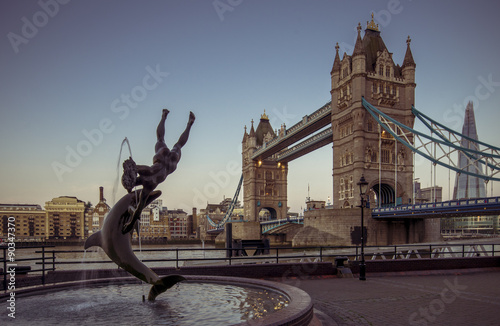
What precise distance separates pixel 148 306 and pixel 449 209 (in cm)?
3034

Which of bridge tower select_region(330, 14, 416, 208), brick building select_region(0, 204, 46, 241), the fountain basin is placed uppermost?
bridge tower select_region(330, 14, 416, 208)

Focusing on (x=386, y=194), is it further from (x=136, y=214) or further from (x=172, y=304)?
(x=136, y=214)

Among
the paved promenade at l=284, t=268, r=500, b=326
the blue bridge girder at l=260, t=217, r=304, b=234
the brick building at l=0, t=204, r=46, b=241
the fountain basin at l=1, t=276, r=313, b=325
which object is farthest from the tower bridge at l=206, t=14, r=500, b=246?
the brick building at l=0, t=204, r=46, b=241

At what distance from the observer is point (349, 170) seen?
43.8m

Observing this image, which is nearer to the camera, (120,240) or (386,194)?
(120,240)

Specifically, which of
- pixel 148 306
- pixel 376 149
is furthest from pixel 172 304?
pixel 376 149

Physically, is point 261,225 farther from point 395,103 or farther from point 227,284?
point 227,284

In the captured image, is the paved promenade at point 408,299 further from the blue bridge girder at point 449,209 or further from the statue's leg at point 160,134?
the blue bridge girder at point 449,209

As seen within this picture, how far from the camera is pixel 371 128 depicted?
4344 centimetres

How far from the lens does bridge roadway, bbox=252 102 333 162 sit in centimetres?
5307

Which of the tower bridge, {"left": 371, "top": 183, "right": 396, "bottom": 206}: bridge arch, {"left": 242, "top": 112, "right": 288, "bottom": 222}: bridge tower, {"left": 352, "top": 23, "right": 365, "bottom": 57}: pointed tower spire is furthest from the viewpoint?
{"left": 242, "top": 112, "right": 288, "bottom": 222}: bridge tower

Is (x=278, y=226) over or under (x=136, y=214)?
under

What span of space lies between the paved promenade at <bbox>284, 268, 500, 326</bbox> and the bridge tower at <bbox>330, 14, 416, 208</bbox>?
30.6 meters

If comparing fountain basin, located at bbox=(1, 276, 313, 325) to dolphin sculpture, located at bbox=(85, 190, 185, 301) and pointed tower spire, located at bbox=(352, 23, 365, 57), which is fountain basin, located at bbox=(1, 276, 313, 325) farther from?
pointed tower spire, located at bbox=(352, 23, 365, 57)
